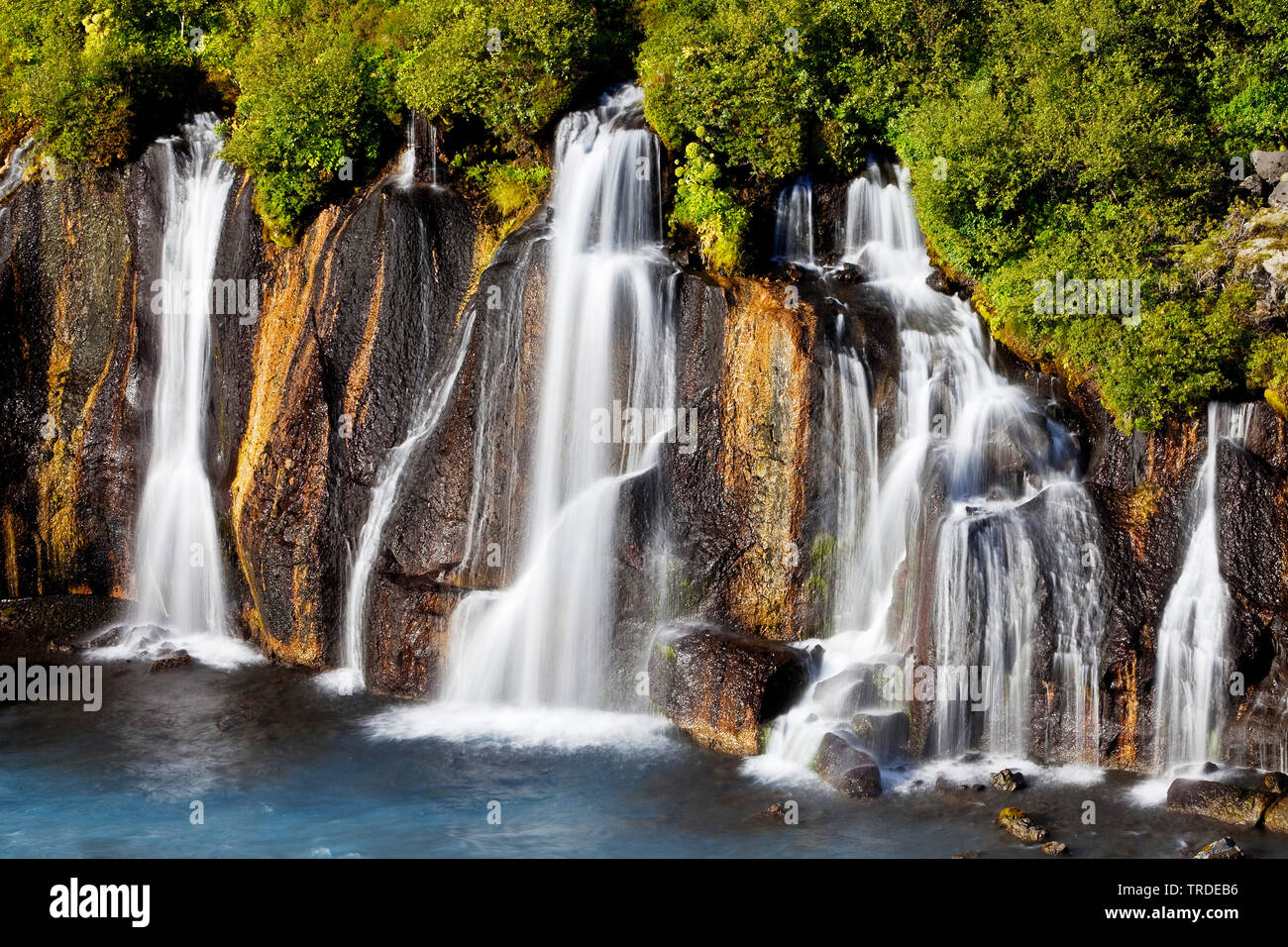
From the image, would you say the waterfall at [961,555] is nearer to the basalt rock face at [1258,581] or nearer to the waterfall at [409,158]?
the basalt rock face at [1258,581]

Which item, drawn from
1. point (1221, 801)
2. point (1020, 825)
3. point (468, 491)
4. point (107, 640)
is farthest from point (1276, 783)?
point (107, 640)

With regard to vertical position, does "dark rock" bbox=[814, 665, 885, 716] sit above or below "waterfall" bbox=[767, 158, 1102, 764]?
below

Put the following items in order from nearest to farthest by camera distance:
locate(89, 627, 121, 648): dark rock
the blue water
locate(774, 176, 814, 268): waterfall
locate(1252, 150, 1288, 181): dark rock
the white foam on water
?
the blue water < the white foam on water < locate(1252, 150, 1288, 181): dark rock < locate(774, 176, 814, 268): waterfall < locate(89, 627, 121, 648): dark rock

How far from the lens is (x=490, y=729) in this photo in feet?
57.7

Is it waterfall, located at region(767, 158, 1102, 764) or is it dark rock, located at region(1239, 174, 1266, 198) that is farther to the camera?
dark rock, located at region(1239, 174, 1266, 198)

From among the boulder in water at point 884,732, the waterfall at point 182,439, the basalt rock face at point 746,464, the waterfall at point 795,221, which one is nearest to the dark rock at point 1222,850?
the boulder in water at point 884,732

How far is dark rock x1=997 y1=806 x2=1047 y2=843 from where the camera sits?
1382 centimetres

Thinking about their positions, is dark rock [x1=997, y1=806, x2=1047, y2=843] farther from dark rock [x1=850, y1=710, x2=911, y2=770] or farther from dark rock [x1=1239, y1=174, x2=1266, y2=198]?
dark rock [x1=1239, y1=174, x2=1266, y2=198]

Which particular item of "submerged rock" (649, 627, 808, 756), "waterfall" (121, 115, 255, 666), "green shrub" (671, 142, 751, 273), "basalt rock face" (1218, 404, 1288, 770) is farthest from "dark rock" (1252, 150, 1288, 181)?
"waterfall" (121, 115, 255, 666)

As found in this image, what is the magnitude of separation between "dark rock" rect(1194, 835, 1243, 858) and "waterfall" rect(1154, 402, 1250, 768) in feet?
6.75

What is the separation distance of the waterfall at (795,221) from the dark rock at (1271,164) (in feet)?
21.6

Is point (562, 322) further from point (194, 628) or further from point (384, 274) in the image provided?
point (194, 628)

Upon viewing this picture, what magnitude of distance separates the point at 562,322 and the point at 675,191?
3.12 m

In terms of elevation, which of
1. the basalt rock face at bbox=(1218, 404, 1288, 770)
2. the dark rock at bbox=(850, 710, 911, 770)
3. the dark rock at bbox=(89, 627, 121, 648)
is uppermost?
the basalt rock face at bbox=(1218, 404, 1288, 770)
